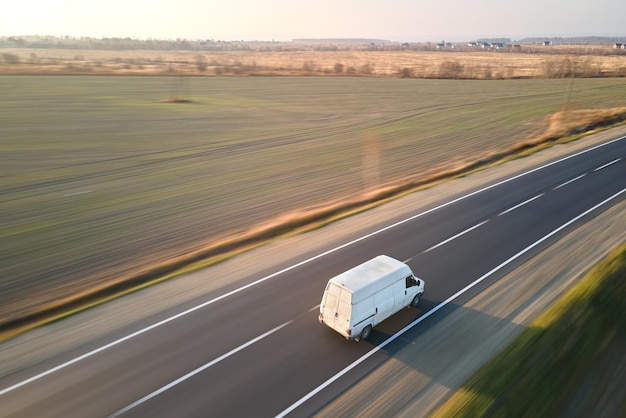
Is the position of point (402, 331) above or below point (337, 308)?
below

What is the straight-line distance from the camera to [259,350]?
43.2 feet

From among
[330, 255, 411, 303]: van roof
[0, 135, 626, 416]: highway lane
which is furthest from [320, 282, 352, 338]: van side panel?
[0, 135, 626, 416]: highway lane

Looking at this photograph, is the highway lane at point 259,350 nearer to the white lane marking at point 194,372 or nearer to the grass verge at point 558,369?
the white lane marking at point 194,372

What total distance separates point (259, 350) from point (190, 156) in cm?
2499

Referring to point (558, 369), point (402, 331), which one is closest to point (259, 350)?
point (402, 331)

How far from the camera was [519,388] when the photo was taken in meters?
11.1

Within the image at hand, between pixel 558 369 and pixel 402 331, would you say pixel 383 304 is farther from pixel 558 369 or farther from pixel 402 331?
pixel 558 369

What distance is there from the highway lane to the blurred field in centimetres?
480

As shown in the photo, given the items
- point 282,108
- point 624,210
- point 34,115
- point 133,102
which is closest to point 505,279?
point 624,210

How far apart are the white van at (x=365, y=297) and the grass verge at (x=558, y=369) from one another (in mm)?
3185

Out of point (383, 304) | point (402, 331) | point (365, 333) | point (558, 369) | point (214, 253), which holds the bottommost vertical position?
point (214, 253)

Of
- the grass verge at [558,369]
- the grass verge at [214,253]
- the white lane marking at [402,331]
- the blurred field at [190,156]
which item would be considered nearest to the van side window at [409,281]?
the white lane marking at [402,331]

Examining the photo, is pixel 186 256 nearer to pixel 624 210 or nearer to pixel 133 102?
pixel 624 210

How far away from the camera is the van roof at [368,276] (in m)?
13.2
